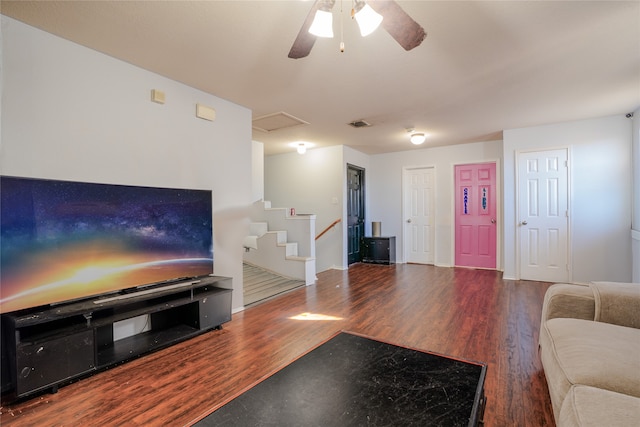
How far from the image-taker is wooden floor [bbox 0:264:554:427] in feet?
5.53

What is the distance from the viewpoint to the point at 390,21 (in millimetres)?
1411

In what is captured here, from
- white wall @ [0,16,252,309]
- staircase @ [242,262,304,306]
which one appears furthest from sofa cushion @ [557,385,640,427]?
staircase @ [242,262,304,306]

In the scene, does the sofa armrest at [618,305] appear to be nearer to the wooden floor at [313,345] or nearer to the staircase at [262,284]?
the wooden floor at [313,345]

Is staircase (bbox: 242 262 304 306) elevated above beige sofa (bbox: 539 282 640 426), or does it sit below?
below

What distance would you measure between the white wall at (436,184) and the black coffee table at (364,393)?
193 inches

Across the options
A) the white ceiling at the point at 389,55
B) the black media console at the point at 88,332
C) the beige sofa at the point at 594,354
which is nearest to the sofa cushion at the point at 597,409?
the beige sofa at the point at 594,354

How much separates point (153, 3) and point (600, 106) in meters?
4.94

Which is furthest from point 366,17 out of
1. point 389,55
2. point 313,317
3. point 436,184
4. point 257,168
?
point 436,184

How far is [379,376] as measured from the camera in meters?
1.30

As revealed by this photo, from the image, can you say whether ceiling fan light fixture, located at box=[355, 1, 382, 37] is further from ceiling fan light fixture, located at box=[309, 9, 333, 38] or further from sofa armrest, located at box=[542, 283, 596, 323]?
sofa armrest, located at box=[542, 283, 596, 323]

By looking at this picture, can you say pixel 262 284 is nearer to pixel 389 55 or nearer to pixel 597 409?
pixel 389 55

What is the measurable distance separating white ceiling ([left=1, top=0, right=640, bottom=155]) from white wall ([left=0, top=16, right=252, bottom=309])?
6.0 inches

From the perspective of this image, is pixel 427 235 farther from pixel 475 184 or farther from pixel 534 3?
pixel 534 3

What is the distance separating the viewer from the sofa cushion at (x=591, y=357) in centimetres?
119
